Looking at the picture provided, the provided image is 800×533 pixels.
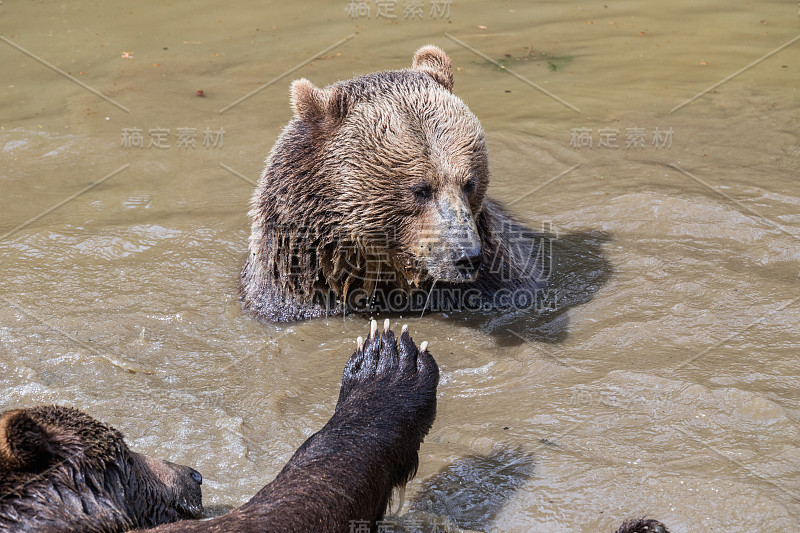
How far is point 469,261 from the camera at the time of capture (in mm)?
5320

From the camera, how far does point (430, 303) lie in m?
6.17

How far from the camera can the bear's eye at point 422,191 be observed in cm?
547

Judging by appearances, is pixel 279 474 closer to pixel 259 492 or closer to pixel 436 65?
pixel 259 492

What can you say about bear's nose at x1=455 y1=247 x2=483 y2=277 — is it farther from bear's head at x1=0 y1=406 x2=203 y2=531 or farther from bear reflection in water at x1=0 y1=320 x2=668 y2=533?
bear's head at x1=0 y1=406 x2=203 y2=531

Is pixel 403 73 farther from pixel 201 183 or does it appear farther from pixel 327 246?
pixel 201 183

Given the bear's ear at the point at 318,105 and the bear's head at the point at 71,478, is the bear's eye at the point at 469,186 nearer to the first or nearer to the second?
the bear's ear at the point at 318,105

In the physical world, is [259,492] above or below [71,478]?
below

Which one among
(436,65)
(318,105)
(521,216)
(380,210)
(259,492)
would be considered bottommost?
(259,492)

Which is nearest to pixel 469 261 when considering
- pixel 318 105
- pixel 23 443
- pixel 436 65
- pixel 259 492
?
pixel 318 105

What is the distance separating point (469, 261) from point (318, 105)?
149 cm

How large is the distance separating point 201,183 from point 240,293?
232 cm

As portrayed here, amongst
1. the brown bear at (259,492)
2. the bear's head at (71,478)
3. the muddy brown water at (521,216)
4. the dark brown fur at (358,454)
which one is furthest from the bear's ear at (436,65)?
the bear's head at (71,478)

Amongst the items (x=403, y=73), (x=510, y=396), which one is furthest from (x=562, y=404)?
(x=403, y=73)

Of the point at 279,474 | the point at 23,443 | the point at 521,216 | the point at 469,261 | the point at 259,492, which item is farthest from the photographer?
the point at 521,216
